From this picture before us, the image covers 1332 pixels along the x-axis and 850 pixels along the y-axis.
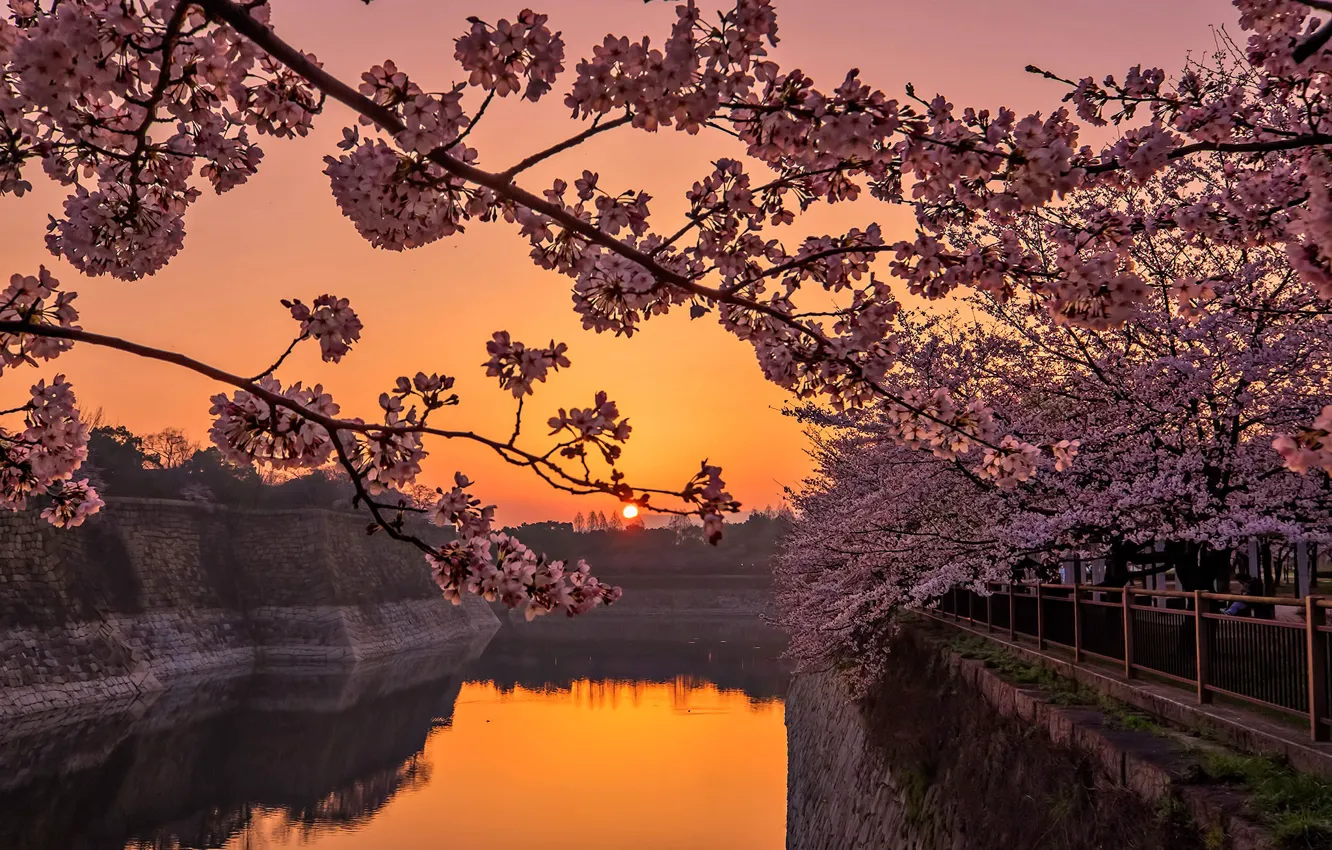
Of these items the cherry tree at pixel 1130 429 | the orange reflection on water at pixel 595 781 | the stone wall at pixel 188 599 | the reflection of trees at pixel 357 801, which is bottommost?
the reflection of trees at pixel 357 801

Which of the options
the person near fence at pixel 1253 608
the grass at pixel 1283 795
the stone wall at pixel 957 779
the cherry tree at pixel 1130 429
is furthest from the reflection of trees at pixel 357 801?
the grass at pixel 1283 795

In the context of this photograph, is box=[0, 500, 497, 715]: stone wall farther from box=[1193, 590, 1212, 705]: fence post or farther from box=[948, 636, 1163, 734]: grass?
box=[1193, 590, 1212, 705]: fence post

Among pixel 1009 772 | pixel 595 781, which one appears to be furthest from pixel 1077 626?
Answer: pixel 595 781

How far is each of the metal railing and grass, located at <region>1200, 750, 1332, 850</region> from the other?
24.2 inches

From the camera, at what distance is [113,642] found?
4203 centimetres

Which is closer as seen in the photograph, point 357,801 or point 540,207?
point 540,207

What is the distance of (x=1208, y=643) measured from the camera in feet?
29.9

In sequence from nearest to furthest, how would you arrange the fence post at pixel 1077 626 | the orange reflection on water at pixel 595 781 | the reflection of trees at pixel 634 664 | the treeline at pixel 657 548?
the fence post at pixel 1077 626
the orange reflection on water at pixel 595 781
the reflection of trees at pixel 634 664
the treeline at pixel 657 548

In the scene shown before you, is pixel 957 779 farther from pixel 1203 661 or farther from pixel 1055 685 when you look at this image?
pixel 1203 661

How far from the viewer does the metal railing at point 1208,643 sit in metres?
7.35

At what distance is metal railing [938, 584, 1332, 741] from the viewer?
735 cm

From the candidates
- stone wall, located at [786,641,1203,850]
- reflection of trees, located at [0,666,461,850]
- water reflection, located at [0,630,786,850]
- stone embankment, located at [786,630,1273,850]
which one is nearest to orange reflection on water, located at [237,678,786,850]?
water reflection, located at [0,630,786,850]

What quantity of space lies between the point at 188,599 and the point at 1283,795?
53596 mm

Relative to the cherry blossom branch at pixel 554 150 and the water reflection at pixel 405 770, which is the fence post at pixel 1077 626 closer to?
the cherry blossom branch at pixel 554 150
